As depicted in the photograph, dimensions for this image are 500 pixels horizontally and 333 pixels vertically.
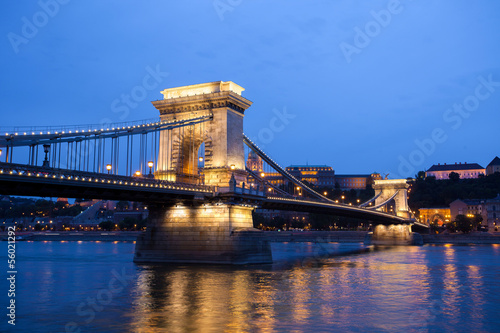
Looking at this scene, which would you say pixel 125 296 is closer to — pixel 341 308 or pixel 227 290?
pixel 227 290

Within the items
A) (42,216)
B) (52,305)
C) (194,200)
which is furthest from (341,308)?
(42,216)

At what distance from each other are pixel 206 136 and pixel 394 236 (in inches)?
2336

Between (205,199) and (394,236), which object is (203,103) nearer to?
(205,199)

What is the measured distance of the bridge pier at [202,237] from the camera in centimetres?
3897

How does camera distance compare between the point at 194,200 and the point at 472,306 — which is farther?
the point at 194,200

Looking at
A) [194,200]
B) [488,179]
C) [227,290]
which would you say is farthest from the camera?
[488,179]

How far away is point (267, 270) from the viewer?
3731cm

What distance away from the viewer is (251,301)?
22.8 metres

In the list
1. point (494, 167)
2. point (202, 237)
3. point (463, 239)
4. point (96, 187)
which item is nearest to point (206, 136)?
point (202, 237)

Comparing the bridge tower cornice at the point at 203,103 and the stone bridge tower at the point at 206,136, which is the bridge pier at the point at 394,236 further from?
the bridge tower cornice at the point at 203,103

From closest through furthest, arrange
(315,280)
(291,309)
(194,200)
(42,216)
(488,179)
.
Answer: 1. (291,309)
2. (315,280)
3. (194,200)
4. (488,179)
5. (42,216)

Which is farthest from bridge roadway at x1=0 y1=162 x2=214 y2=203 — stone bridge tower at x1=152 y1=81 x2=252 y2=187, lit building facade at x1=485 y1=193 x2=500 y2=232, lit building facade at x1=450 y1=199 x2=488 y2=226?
lit building facade at x1=450 y1=199 x2=488 y2=226

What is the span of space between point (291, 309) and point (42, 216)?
7702 inches

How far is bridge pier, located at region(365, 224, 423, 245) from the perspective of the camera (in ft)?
300
